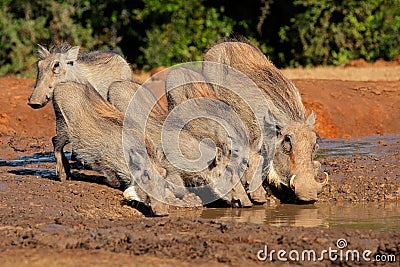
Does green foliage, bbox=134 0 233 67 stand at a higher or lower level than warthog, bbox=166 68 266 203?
lower

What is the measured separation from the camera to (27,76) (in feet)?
50.7

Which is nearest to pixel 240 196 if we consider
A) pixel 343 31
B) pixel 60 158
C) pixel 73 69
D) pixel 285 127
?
pixel 285 127

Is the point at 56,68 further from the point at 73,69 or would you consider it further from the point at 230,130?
the point at 230,130

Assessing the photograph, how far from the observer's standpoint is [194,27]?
16500 millimetres

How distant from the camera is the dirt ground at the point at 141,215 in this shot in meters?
4.94

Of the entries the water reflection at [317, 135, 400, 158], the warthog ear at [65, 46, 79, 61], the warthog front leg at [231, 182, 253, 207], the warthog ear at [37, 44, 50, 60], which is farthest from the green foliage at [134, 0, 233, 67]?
the warthog front leg at [231, 182, 253, 207]

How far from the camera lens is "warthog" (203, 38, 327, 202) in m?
7.37

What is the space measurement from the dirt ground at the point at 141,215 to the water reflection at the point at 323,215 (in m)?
0.26

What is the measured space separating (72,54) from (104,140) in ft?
5.40

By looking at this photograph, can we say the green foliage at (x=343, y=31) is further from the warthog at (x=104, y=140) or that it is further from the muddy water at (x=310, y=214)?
the warthog at (x=104, y=140)

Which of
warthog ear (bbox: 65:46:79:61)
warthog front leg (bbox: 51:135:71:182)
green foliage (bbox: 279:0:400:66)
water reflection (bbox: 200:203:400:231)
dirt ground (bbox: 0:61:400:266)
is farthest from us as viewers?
green foliage (bbox: 279:0:400:66)

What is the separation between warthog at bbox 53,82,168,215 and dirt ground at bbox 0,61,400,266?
174 mm

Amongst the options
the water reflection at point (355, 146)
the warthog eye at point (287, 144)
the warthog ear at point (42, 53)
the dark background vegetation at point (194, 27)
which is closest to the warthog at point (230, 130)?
the warthog eye at point (287, 144)

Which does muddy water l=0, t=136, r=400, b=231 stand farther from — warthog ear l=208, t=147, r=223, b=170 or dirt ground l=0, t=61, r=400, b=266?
warthog ear l=208, t=147, r=223, b=170
